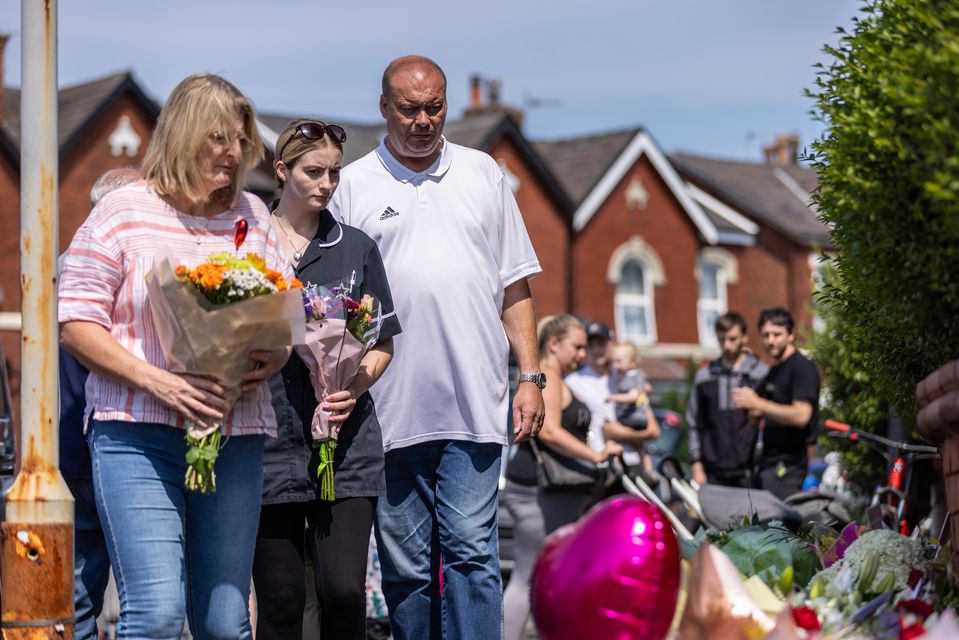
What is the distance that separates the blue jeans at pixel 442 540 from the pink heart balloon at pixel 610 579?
177 centimetres

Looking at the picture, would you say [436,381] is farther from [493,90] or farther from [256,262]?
[493,90]

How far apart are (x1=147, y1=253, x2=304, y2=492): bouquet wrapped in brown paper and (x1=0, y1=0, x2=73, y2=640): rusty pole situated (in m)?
0.31

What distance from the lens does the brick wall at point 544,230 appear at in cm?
3481

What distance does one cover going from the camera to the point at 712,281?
41.0 m

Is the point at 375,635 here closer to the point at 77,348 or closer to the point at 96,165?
the point at 77,348

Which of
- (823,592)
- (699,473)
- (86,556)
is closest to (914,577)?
(823,592)

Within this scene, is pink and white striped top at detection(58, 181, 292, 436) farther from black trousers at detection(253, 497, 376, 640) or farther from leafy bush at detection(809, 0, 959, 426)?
leafy bush at detection(809, 0, 959, 426)

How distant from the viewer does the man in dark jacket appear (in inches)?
366

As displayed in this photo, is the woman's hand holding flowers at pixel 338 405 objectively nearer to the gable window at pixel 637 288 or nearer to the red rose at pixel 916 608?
the red rose at pixel 916 608

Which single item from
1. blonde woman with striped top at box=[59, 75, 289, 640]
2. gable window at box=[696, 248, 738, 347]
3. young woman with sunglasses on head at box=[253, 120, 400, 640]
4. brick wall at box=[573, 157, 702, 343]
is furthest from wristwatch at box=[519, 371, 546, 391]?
gable window at box=[696, 248, 738, 347]

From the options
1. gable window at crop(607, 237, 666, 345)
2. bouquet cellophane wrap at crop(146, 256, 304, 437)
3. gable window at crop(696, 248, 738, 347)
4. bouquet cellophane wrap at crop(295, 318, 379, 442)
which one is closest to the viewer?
bouquet cellophane wrap at crop(146, 256, 304, 437)

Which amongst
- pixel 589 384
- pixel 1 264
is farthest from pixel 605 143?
pixel 589 384

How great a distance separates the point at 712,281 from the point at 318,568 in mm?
37158

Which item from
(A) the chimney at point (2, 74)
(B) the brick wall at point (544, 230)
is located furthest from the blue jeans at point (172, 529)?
(B) the brick wall at point (544, 230)
